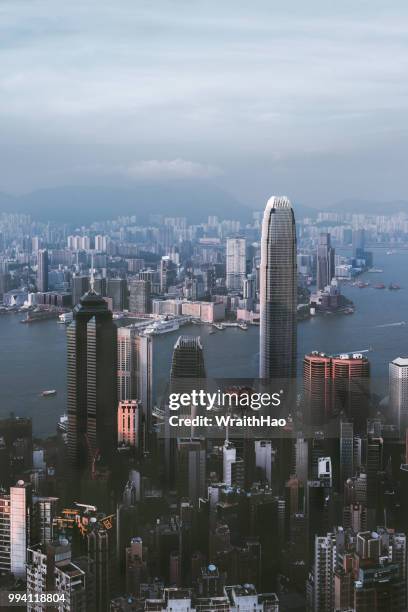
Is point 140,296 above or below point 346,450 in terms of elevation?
above

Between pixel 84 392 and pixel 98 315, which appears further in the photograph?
pixel 98 315

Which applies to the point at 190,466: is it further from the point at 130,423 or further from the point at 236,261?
the point at 236,261

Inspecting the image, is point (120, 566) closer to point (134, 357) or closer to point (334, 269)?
point (134, 357)

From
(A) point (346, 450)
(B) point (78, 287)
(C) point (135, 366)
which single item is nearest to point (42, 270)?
(B) point (78, 287)

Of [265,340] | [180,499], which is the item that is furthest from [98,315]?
[180,499]

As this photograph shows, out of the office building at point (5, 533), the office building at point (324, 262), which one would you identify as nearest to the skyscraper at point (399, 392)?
the office building at point (324, 262)

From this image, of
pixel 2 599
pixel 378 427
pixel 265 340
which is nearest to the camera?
pixel 2 599

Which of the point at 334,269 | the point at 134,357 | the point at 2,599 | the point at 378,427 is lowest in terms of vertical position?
the point at 2,599
